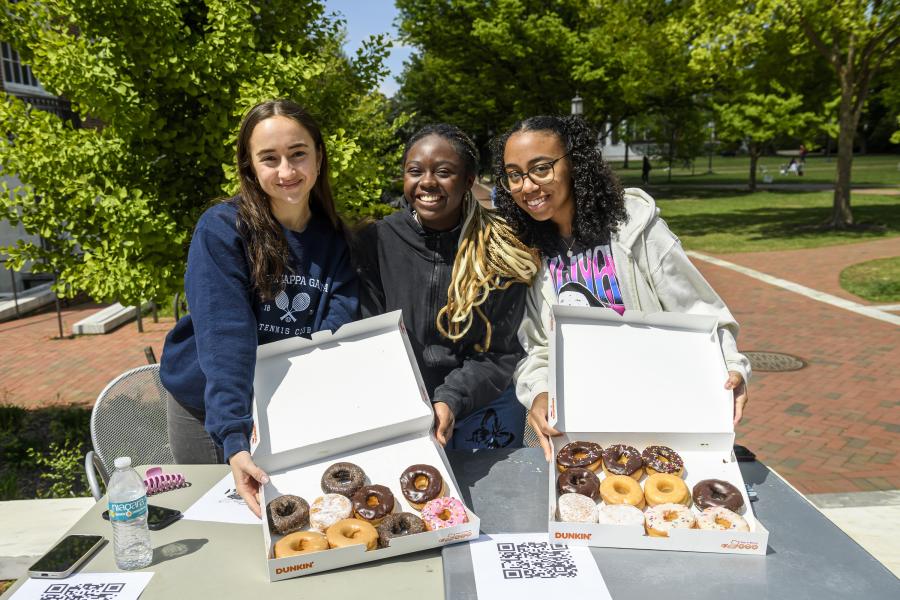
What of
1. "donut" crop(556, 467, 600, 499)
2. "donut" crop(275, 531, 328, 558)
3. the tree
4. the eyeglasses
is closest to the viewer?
"donut" crop(275, 531, 328, 558)

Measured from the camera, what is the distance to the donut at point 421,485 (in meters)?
2.15

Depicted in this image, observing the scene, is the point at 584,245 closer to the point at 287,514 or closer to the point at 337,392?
the point at 337,392

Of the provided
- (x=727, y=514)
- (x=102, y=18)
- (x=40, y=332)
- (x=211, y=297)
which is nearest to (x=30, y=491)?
(x=102, y=18)

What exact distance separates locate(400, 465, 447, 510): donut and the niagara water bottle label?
0.78 meters

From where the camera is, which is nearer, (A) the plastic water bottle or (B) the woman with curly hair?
(A) the plastic water bottle

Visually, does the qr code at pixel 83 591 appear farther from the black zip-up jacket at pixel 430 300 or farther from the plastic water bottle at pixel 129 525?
the black zip-up jacket at pixel 430 300

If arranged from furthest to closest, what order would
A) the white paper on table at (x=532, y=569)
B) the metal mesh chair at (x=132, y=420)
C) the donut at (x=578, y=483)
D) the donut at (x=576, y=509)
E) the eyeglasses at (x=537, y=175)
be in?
1. the metal mesh chair at (x=132, y=420)
2. the eyeglasses at (x=537, y=175)
3. the donut at (x=578, y=483)
4. the donut at (x=576, y=509)
5. the white paper on table at (x=532, y=569)

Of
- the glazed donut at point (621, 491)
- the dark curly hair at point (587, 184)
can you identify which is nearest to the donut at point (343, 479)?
the glazed donut at point (621, 491)

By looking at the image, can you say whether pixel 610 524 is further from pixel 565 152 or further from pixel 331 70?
→ pixel 331 70

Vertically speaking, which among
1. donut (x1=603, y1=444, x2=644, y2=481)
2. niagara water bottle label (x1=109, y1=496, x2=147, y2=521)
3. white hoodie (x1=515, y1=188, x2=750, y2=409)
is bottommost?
donut (x1=603, y1=444, x2=644, y2=481)

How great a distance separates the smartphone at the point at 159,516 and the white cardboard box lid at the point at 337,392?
1.38 feet

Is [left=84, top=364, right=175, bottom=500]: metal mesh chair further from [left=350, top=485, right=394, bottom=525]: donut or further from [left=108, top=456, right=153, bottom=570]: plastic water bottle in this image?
[left=350, top=485, right=394, bottom=525]: donut

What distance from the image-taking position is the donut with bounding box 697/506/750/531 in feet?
6.45

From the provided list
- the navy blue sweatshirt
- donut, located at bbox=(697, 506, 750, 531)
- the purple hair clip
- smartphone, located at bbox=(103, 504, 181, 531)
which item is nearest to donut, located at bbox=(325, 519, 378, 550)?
the navy blue sweatshirt
